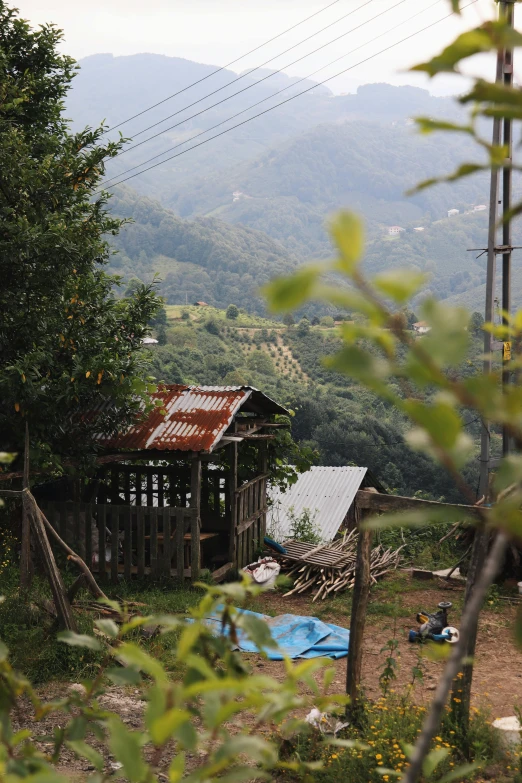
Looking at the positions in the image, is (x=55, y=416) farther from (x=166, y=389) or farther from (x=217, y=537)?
(x=217, y=537)

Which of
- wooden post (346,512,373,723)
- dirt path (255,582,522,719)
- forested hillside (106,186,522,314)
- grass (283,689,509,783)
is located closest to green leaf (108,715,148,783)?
grass (283,689,509,783)

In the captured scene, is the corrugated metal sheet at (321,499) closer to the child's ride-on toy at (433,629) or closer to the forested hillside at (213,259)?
the child's ride-on toy at (433,629)

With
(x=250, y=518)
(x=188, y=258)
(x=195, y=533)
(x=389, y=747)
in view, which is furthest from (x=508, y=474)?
(x=188, y=258)

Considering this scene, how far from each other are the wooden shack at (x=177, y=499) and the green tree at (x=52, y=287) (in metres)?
0.63

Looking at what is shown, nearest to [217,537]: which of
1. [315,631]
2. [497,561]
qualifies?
[315,631]

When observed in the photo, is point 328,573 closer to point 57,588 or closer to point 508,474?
point 57,588

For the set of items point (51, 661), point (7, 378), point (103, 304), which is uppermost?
point (103, 304)

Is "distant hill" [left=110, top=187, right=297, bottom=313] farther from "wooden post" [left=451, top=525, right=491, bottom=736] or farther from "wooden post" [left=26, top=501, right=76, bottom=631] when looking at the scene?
"wooden post" [left=451, top=525, right=491, bottom=736]

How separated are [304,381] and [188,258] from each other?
54420 mm

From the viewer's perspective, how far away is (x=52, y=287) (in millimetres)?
8781

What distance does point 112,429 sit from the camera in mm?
9773

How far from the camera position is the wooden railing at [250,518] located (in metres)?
11.6

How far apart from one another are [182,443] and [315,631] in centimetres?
292

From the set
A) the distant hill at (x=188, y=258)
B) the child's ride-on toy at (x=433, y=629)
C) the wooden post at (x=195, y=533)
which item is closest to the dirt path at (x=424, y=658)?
the child's ride-on toy at (x=433, y=629)
